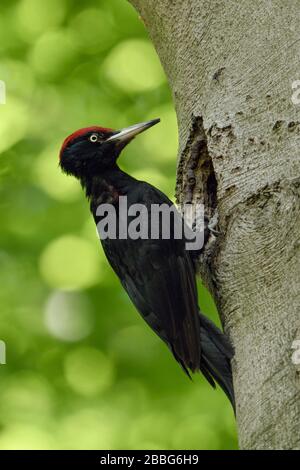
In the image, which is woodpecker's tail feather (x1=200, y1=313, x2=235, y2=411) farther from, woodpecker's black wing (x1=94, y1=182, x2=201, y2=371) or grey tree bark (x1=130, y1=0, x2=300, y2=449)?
grey tree bark (x1=130, y1=0, x2=300, y2=449)

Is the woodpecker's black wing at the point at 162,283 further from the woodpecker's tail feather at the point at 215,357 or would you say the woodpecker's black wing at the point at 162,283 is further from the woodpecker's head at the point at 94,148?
the woodpecker's head at the point at 94,148

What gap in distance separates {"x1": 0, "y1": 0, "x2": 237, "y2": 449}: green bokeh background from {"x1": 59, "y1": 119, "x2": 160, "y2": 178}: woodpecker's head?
2.72 ft

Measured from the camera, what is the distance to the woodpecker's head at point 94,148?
460 centimetres

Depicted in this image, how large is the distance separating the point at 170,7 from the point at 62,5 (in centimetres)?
251

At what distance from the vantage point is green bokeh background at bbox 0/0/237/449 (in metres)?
5.20

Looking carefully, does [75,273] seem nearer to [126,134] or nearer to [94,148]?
[94,148]

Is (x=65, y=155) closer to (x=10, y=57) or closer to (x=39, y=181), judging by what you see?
(x=39, y=181)

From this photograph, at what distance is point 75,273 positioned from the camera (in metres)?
5.39

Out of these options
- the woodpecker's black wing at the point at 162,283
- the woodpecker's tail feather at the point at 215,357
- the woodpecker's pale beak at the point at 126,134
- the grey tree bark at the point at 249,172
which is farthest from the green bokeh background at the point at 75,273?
the grey tree bark at the point at 249,172

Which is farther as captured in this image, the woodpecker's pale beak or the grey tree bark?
the woodpecker's pale beak

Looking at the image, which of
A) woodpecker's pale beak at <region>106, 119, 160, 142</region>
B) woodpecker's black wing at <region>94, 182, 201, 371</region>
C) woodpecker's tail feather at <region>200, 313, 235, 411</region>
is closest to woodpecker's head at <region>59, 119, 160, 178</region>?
woodpecker's pale beak at <region>106, 119, 160, 142</region>

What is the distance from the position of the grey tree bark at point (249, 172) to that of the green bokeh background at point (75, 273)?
5.93ft

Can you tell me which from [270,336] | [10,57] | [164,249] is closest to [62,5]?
[10,57]

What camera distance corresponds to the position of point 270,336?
2.58m
